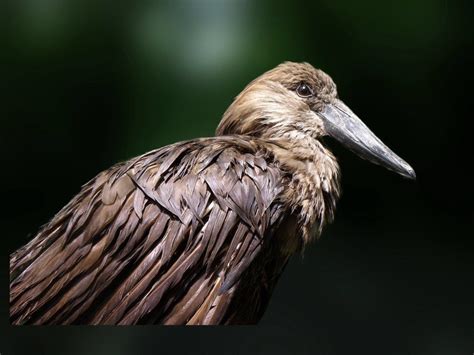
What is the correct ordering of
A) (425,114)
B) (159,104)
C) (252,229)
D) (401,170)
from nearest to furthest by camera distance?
1. (252,229)
2. (401,170)
3. (159,104)
4. (425,114)

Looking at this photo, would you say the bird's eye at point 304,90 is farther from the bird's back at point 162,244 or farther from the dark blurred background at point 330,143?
the bird's back at point 162,244

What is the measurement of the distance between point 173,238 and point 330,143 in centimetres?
92

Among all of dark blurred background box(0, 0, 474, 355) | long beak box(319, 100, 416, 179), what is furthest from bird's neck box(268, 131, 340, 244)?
dark blurred background box(0, 0, 474, 355)

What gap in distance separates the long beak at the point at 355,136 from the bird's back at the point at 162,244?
1.62 ft

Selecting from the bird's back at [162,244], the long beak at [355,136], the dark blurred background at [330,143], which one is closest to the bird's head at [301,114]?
the long beak at [355,136]

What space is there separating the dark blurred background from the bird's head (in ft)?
0.44

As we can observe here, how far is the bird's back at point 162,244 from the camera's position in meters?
2.61

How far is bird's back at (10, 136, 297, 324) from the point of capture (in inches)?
103

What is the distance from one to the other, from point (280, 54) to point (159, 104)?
60 centimetres

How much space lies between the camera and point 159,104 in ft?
10.7

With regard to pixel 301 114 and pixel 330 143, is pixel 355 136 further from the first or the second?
pixel 301 114

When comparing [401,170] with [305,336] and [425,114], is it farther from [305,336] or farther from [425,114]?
[305,336]

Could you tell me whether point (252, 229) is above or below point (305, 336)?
above

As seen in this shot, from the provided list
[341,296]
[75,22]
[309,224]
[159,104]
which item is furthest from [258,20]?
[341,296]
